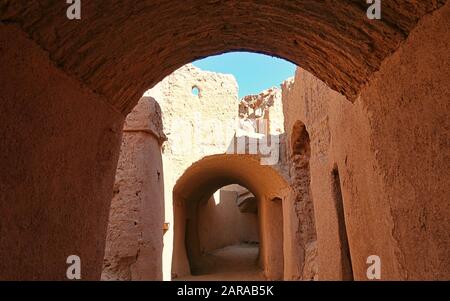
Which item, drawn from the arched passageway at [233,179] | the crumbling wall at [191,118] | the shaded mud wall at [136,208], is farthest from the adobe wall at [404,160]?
the crumbling wall at [191,118]

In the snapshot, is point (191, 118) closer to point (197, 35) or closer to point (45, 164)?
point (197, 35)

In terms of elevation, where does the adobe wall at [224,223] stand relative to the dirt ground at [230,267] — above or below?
above

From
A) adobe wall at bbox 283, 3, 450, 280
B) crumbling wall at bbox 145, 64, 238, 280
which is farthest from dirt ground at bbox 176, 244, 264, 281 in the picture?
adobe wall at bbox 283, 3, 450, 280

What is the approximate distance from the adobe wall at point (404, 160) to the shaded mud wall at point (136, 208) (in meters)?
2.69

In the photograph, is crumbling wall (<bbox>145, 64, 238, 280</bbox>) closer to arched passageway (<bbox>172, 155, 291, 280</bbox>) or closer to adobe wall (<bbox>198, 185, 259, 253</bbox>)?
arched passageway (<bbox>172, 155, 291, 280</bbox>)

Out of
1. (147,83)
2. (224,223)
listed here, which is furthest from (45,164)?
(224,223)

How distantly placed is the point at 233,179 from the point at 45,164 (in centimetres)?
1090

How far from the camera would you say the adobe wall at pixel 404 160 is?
158cm

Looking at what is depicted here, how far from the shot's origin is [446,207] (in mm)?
1590

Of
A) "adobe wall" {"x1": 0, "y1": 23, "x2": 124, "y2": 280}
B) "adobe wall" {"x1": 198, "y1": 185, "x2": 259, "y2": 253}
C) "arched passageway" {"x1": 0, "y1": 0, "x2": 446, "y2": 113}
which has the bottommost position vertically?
"adobe wall" {"x1": 0, "y1": 23, "x2": 124, "y2": 280}

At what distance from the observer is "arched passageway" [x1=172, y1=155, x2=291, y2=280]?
9.19 m

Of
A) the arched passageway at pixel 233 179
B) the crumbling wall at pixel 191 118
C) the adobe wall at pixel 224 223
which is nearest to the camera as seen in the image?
the crumbling wall at pixel 191 118

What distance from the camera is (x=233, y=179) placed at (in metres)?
12.7

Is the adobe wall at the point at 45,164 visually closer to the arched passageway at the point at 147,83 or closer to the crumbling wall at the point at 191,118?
the arched passageway at the point at 147,83
